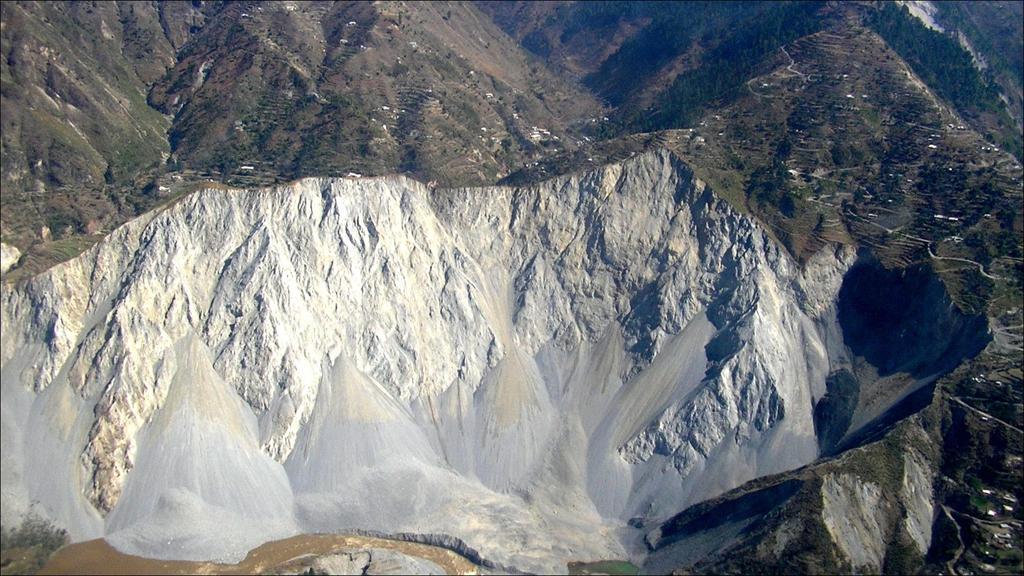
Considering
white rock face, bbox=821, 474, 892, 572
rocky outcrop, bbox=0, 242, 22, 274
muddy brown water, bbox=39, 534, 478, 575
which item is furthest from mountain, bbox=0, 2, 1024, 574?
muddy brown water, bbox=39, 534, 478, 575

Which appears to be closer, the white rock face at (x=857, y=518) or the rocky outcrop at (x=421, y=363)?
the white rock face at (x=857, y=518)

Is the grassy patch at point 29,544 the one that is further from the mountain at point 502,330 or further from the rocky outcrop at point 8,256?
the rocky outcrop at point 8,256

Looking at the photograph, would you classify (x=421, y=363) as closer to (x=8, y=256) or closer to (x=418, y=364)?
(x=418, y=364)

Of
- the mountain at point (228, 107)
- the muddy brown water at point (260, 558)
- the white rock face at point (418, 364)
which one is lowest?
the muddy brown water at point (260, 558)

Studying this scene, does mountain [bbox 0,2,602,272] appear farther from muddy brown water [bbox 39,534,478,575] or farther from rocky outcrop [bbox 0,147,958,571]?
muddy brown water [bbox 39,534,478,575]

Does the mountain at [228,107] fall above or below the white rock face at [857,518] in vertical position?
above

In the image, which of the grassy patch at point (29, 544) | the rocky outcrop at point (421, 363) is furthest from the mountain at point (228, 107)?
the grassy patch at point (29, 544)

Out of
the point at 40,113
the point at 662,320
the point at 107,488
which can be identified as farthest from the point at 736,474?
the point at 40,113
